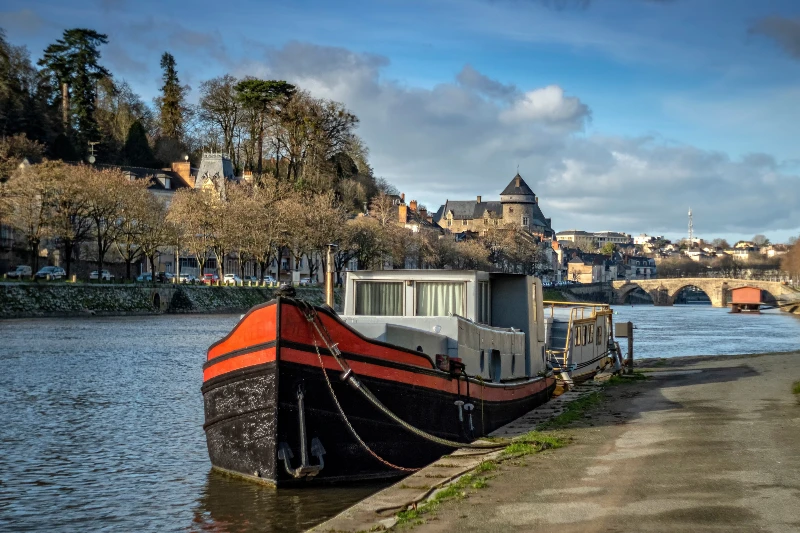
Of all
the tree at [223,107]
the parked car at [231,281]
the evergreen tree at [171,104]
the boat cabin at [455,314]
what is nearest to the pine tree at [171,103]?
the evergreen tree at [171,104]

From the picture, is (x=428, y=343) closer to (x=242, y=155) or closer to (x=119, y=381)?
(x=119, y=381)

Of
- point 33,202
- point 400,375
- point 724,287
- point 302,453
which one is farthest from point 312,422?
point 724,287

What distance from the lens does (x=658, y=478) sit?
12922mm

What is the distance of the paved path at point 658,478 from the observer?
10.7 metres

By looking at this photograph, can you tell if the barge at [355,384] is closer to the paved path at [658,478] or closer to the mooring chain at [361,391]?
the mooring chain at [361,391]

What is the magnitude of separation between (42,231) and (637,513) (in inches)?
2728

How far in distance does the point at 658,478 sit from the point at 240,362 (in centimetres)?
673

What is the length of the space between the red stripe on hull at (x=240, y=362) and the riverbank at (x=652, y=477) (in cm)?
387

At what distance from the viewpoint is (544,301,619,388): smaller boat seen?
28.7m

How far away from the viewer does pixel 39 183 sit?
243 ft

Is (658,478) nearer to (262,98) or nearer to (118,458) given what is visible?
(118,458)

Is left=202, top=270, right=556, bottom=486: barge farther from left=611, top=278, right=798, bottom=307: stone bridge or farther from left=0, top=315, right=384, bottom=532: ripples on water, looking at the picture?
left=611, top=278, right=798, bottom=307: stone bridge

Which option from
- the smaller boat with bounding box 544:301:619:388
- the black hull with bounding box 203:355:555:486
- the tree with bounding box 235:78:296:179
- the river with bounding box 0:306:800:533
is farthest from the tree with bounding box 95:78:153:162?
the black hull with bounding box 203:355:555:486

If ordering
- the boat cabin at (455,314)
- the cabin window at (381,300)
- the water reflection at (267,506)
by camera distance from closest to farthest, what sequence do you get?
the water reflection at (267,506)
the boat cabin at (455,314)
the cabin window at (381,300)
